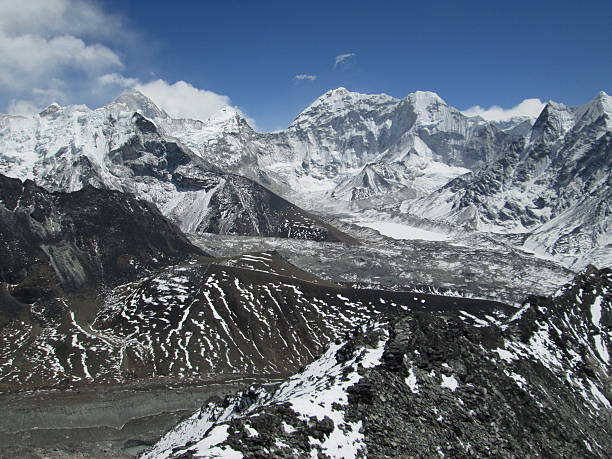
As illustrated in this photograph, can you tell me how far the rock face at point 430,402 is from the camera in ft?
160

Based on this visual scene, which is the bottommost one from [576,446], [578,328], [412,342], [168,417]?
[168,417]

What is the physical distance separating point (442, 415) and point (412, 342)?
9919 mm

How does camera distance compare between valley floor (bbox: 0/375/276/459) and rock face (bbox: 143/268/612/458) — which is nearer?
rock face (bbox: 143/268/612/458)

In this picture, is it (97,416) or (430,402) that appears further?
(97,416)

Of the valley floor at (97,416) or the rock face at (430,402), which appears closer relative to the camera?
the rock face at (430,402)

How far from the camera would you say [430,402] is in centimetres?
5972

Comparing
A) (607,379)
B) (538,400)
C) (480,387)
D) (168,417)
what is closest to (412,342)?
(480,387)

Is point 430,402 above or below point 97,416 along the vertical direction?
above

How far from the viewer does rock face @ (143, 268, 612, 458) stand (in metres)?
48.8

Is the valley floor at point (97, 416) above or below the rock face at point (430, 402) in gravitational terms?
below

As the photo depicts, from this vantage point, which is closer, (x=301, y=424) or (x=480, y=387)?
(x=301, y=424)

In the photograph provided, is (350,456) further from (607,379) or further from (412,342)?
(607,379)

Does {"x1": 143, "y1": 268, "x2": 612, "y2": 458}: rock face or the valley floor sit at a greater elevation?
{"x1": 143, "y1": 268, "x2": 612, "y2": 458}: rock face

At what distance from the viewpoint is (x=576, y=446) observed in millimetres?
70562
